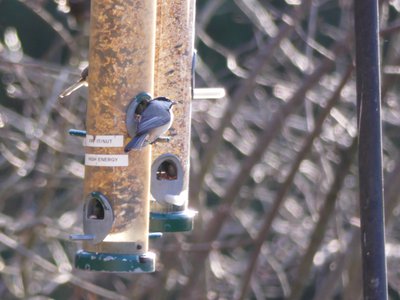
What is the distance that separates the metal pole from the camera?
2.51 metres

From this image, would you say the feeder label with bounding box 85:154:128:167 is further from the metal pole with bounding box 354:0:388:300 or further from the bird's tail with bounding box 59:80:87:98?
the metal pole with bounding box 354:0:388:300

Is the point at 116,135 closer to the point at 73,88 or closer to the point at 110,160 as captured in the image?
the point at 110,160

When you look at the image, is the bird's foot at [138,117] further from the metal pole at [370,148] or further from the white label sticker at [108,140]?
the metal pole at [370,148]

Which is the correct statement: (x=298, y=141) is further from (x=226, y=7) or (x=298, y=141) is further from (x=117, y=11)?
(x=117, y=11)

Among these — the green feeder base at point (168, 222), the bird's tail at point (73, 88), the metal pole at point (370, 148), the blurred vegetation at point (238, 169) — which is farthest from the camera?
the blurred vegetation at point (238, 169)

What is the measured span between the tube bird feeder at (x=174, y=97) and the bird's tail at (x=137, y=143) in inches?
13.8

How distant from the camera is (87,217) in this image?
3.23 m

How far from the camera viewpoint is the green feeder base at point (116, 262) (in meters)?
3.17

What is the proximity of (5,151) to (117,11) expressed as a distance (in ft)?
10.8

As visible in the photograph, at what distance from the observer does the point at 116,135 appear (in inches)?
128

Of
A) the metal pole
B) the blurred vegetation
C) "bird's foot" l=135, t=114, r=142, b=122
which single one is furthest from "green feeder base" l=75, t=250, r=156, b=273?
the blurred vegetation

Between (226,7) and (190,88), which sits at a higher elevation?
(226,7)

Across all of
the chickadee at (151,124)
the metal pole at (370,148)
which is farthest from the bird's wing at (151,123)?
the metal pole at (370,148)

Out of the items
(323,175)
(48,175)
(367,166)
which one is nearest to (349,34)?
(323,175)
